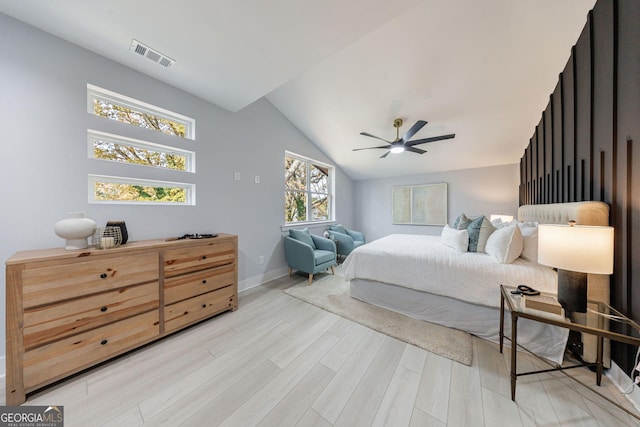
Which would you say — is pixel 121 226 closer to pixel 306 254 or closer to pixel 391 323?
pixel 306 254

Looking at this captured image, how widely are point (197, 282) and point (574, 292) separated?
314 centimetres

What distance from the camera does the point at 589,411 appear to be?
123cm

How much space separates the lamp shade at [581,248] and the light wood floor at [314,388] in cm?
88

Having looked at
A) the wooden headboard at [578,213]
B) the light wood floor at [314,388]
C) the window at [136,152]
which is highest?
the window at [136,152]

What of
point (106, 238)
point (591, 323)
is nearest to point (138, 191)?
point (106, 238)

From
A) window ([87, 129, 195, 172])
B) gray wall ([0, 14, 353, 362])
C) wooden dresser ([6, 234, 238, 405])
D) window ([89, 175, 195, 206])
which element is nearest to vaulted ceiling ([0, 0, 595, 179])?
gray wall ([0, 14, 353, 362])

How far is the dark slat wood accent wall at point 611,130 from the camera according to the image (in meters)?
1.29

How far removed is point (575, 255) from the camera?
126 cm

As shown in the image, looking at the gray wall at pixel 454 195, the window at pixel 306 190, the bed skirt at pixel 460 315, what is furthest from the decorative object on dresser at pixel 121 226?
the gray wall at pixel 454 195

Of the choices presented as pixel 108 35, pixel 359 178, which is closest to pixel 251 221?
pixel 108 35

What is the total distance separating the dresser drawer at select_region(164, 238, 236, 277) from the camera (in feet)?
6.47

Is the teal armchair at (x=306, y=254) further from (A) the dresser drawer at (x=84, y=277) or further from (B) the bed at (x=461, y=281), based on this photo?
(A) the dresser drawer at (x=84, y=277)

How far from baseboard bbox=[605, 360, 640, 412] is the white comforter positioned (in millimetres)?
536

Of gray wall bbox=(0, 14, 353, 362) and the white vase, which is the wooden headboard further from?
the white vase
